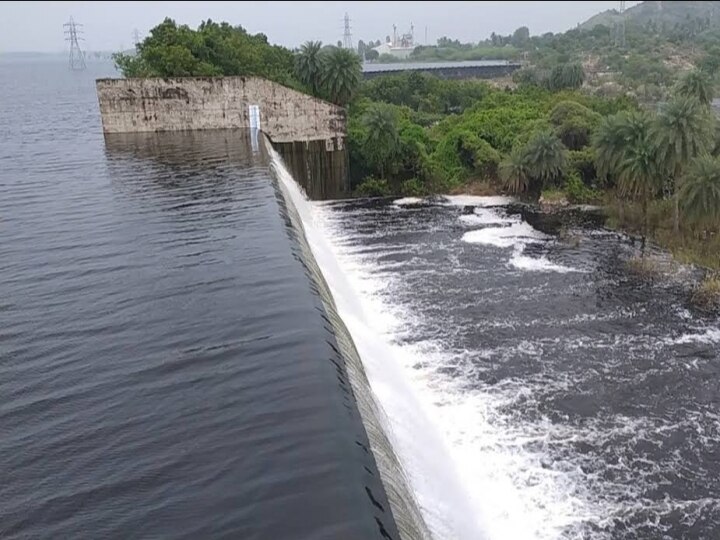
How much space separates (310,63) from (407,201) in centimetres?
1153

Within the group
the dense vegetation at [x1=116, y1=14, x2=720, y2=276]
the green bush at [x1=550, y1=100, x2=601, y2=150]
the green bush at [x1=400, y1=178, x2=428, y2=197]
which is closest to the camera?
the dense vegetation at [x1=116, y1=14, x2=720, y2=276]

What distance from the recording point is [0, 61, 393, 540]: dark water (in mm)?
6836

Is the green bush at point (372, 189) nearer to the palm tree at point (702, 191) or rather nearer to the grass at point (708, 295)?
the palm tree at point (702, 191)

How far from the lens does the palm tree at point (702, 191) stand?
22234 mm

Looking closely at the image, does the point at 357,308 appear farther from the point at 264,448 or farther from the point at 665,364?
the point at 264,448

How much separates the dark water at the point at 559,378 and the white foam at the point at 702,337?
0.06 m

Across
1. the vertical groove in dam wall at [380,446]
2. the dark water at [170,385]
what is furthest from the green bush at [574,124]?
the vertical groove in dam wall at [380,446]

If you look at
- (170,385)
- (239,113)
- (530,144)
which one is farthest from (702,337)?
(239,113)

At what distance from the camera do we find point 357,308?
52.8ft

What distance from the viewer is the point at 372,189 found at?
113ft

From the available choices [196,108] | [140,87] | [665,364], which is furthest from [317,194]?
[665,364]

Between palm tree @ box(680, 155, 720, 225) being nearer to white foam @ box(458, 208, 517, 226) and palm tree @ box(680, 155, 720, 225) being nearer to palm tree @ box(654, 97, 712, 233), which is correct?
palm tree @ box(654, 97, 712, 233)

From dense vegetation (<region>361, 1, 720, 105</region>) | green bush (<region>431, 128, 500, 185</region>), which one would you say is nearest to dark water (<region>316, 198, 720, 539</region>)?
green bush (<region>431, 128, 500, 185</region>)

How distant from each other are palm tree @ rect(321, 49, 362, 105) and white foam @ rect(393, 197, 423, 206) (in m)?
9.07
